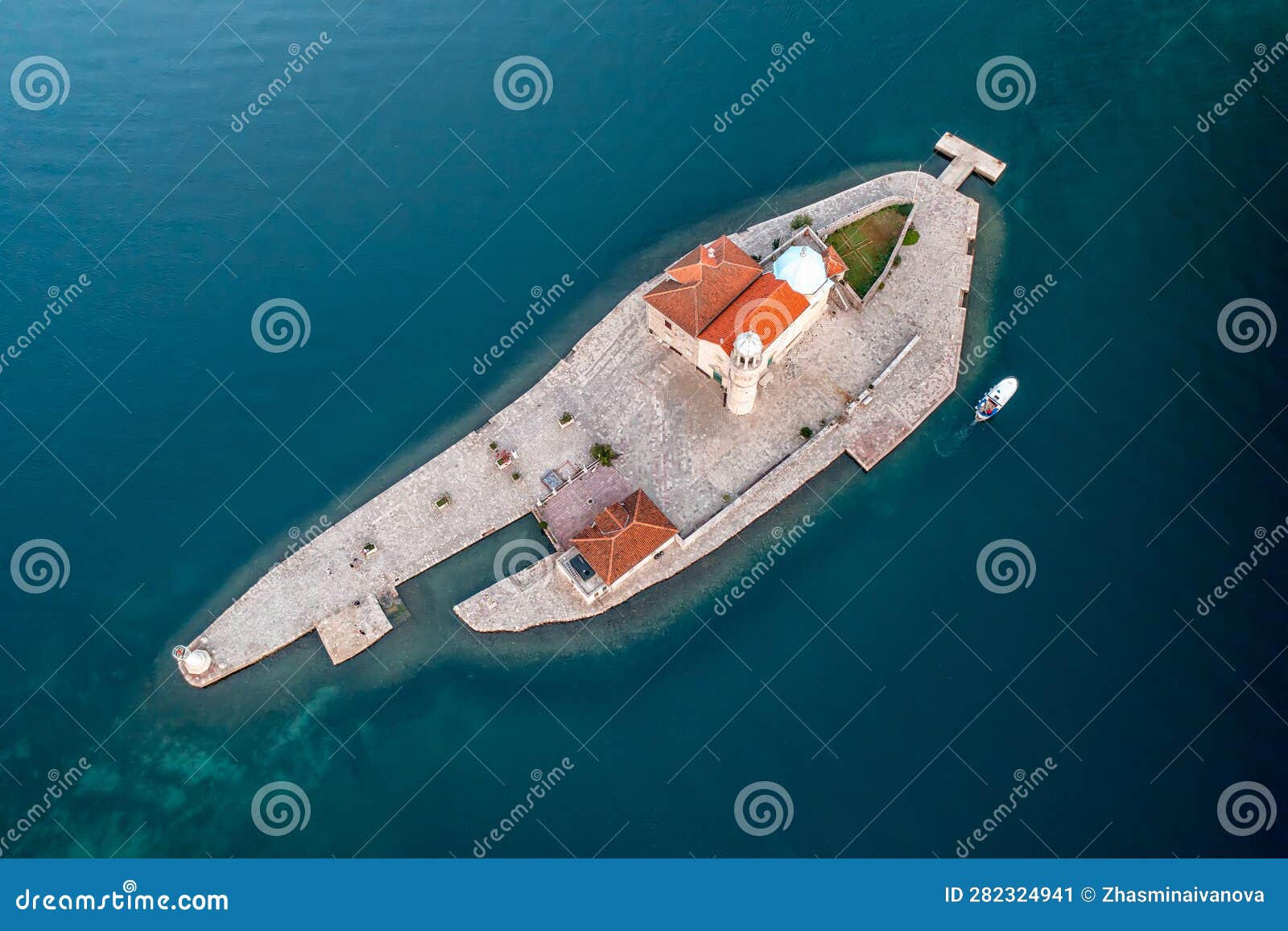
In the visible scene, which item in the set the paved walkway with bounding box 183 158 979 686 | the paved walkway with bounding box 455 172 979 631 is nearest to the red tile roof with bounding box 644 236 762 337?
the paved walkway with bounding box 183 158 979 686

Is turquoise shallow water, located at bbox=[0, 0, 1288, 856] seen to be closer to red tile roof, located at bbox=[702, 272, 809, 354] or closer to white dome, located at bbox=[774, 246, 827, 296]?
white dome, located at bbox=[774, 246, 827, 296]

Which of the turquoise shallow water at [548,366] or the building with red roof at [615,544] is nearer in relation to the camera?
→ the turquoise shallow water at [548,366]

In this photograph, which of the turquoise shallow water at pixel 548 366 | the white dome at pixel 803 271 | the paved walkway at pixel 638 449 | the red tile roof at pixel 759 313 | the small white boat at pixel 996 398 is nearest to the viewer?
the turquoise shallow water at pixel 548 366

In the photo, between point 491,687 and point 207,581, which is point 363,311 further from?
point 491,687

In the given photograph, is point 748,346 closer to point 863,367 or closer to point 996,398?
point 863,367

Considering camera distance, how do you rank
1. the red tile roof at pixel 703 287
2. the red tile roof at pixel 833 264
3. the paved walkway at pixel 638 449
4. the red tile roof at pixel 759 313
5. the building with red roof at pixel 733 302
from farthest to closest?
the red tile roof at pixel 833 264, the red tile roof at pixel 703 287, the building with red roof at pixel 733 302, the red tile roof at pixel 759 313, the paved walkway at pixel 638 449

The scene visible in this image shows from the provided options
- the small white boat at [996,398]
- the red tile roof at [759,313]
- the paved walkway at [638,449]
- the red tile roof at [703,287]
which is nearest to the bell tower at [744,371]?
the red tile roof at [759,313]

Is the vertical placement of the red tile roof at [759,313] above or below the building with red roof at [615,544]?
above

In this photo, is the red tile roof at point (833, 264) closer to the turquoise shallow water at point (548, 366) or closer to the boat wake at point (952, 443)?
the turquoise shallow water at point (548, 366)
